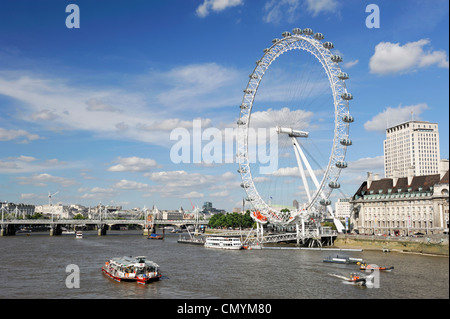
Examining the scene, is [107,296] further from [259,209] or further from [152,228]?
[152,228]

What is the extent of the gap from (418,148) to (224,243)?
12441cm

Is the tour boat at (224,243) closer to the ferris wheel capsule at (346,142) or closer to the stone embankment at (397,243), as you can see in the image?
the stone embankment at (397,243)

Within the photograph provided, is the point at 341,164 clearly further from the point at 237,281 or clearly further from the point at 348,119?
the point at 237,281

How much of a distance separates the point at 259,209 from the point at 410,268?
150 ft

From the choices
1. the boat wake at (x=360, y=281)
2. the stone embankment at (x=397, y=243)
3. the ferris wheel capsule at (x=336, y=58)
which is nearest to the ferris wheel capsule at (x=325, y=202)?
the stone embankment at (x=397, y=243)

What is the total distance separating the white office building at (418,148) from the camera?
180 m

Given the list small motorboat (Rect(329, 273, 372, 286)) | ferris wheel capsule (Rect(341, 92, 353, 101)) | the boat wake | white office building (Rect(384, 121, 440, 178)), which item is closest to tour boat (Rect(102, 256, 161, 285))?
the boat wake

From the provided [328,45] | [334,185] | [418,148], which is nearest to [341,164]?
[334,185]

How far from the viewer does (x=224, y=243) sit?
8794 centimetres

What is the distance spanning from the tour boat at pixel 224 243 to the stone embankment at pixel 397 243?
1915cm

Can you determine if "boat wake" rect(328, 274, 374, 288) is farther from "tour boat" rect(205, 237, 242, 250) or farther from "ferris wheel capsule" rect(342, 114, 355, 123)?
"tour boat" rect(205, 237, 242, 250)

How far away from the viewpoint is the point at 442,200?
78.3m
